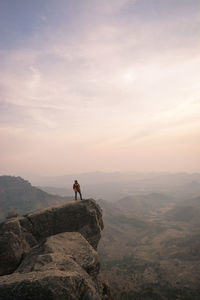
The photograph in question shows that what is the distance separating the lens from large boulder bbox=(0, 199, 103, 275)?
56.5 ft

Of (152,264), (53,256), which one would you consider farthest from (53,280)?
(152,264)

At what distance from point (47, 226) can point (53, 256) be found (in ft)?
27.8

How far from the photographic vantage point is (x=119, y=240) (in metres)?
167

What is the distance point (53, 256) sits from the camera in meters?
12.8

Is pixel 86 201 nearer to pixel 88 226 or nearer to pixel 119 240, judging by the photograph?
pixel 88 226

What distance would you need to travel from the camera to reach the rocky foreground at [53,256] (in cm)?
891

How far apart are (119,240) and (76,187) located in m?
162

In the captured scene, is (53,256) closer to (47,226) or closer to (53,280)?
(53,280)

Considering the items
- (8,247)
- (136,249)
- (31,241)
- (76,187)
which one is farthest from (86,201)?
(136,249)

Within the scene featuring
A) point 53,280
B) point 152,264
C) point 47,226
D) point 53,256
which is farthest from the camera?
point 152,264

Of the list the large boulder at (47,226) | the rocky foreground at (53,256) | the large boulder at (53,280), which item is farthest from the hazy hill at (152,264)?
the large boulder at (53,280)

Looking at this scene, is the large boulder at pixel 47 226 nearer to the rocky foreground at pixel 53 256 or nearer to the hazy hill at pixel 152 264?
the rocky foreground at pixel 53 256

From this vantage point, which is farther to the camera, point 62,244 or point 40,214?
point 40,214

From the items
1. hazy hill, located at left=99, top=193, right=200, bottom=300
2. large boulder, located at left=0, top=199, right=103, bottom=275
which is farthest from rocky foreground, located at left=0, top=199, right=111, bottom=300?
hazy hill, located at left=99, top=193, right=200, bottom=300
